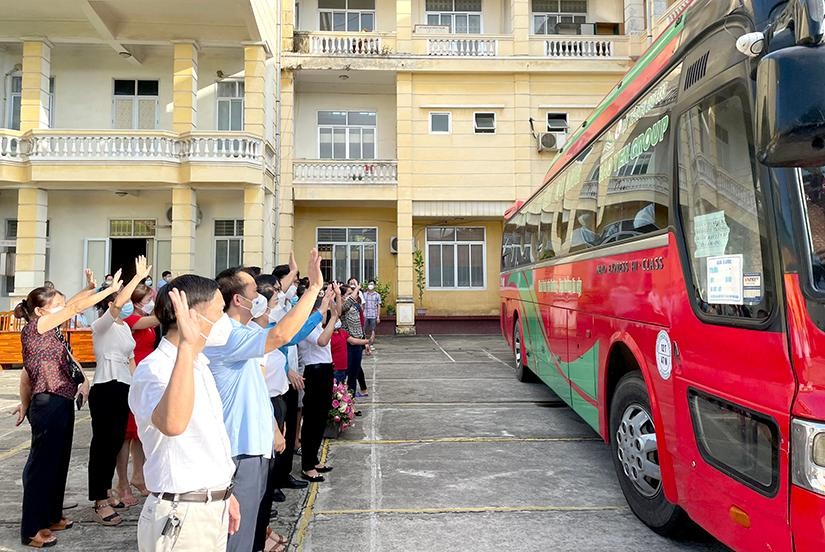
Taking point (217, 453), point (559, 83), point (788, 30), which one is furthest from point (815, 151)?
point (559, 83)

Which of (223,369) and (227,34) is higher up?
(227,34)

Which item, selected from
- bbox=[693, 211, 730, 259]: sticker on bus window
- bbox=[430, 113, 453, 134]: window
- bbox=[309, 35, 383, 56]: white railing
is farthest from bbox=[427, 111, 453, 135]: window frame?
bbox=[693, 211, 730, 259]: sticker on bus window

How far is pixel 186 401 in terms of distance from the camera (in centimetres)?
178

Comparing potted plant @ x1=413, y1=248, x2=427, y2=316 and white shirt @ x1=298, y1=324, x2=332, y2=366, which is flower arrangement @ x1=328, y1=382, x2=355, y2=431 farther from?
potted plant @ x1=413, y1=248, x2=427, y2=316

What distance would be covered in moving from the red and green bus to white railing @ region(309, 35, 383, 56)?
1324 cm

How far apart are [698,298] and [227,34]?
1377cm

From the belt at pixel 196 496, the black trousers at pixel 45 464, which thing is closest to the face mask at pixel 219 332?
the belt at pixel 196 496

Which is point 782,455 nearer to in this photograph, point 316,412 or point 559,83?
point 316,412

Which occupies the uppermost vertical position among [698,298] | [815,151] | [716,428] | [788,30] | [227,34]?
[227,34]

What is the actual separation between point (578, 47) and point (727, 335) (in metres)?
16.5

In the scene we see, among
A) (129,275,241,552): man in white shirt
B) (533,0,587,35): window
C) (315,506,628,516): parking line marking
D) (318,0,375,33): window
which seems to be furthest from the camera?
(533,0,587,35): window

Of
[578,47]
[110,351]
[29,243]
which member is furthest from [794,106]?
[578,47]

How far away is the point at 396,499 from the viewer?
4023 millimetres

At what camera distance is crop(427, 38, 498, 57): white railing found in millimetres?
16422
